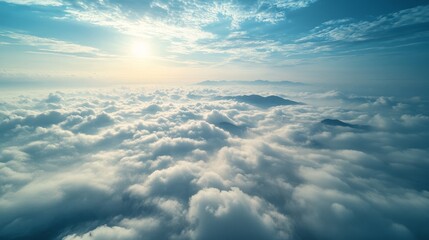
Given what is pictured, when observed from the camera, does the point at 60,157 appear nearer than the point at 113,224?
No

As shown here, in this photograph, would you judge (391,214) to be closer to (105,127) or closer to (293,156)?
(293,156)

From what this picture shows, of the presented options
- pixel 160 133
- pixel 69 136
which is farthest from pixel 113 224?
pixel 69 136

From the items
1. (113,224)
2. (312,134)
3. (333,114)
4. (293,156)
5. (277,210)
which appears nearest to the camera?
(113,224)

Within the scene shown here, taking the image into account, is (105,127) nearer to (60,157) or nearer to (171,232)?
(60,157)

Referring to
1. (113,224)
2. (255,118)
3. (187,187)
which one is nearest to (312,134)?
(255,118)

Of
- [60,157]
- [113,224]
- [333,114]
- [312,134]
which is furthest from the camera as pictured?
[333,114]

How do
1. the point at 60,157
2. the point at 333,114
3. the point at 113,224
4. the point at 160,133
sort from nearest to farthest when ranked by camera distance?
the point at 113,224 < the point at 60,157 < the point at 160,133 < the point at 333,114

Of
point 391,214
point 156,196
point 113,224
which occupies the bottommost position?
point 113,224

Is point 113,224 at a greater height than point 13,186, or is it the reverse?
point 13,186

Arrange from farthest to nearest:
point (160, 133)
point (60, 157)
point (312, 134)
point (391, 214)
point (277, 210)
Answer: point (312, 134)
point (160, 133)
point (60, 157)
point (277, 210)
point (391, 214)
